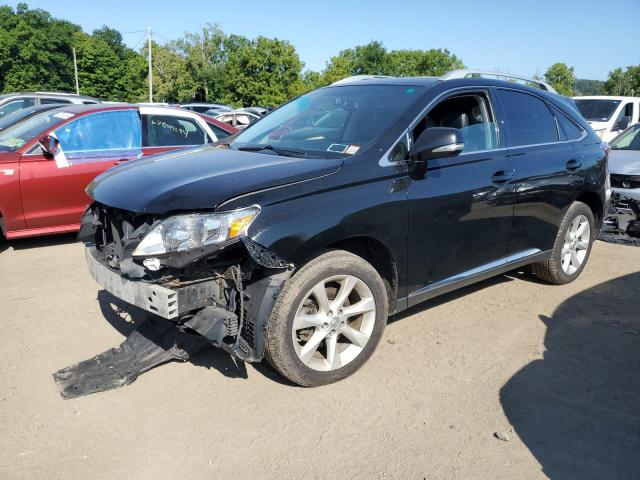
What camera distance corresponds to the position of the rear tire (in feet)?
16.8

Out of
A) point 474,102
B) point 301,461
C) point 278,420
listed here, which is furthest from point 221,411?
point 474,102

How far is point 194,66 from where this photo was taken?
208 feet

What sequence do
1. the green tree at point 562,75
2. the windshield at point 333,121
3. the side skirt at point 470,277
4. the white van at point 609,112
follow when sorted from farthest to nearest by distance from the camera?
1. the green tree at point 562,75
2. the white van at point 609,112
3. the side skirt at point 470,277
4. the windshield at point 333,121

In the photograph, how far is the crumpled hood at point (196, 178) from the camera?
302 cm

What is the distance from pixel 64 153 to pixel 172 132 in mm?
1394

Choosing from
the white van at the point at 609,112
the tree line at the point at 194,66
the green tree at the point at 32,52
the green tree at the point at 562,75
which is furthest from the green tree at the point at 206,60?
the white van at the point at 609,112

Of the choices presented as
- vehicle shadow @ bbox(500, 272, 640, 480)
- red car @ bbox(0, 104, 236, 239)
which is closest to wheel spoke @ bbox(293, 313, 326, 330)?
vehicle shadow @ bbox(500, 272, 640, 480)

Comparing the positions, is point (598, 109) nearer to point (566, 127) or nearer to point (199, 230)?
point (566, 127)

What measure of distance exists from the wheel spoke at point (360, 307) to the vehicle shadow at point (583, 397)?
0.97 m

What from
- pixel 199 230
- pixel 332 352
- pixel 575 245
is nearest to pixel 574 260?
pixel 575 245

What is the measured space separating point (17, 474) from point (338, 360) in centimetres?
180

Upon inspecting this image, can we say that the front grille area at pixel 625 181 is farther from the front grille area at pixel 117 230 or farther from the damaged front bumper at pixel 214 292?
the front grille area at pixel 117 230

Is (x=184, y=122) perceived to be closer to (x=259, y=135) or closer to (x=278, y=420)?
(x=259, y=135)

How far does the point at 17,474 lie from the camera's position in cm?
263
